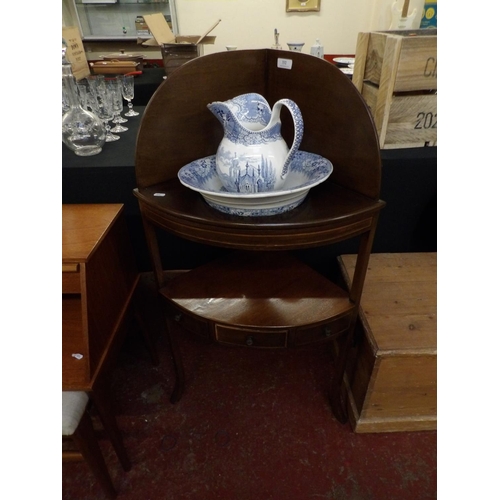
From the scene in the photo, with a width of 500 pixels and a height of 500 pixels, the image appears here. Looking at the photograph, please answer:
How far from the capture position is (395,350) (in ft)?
2.91

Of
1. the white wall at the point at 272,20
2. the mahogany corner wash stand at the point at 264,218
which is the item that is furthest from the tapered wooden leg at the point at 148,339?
the white wall at the point at 272,20


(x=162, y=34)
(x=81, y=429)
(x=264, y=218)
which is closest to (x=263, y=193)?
(x=264, y=218)

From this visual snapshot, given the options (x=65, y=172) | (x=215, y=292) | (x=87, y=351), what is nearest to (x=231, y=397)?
(x=215, y=292)

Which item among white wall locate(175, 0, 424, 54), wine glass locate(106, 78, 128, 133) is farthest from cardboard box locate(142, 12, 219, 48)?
white wall locate(175, 0, 424, 54)

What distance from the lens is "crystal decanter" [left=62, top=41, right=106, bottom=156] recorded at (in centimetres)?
103

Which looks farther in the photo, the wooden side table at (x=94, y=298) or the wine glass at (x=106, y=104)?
the wine glass at (x=106, y=104)

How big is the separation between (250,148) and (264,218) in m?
0.14

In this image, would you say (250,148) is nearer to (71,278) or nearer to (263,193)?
(263,193)

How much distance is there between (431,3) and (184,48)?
1033 mm

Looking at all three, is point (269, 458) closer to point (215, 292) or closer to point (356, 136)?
point (215, 292)

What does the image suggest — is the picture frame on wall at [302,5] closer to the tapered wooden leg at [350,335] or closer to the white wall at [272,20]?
the white wall at [272,20]

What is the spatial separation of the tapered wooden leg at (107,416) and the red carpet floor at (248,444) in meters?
0.07

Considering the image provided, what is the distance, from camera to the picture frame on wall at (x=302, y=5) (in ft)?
8.96

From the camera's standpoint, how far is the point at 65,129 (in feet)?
3.42
